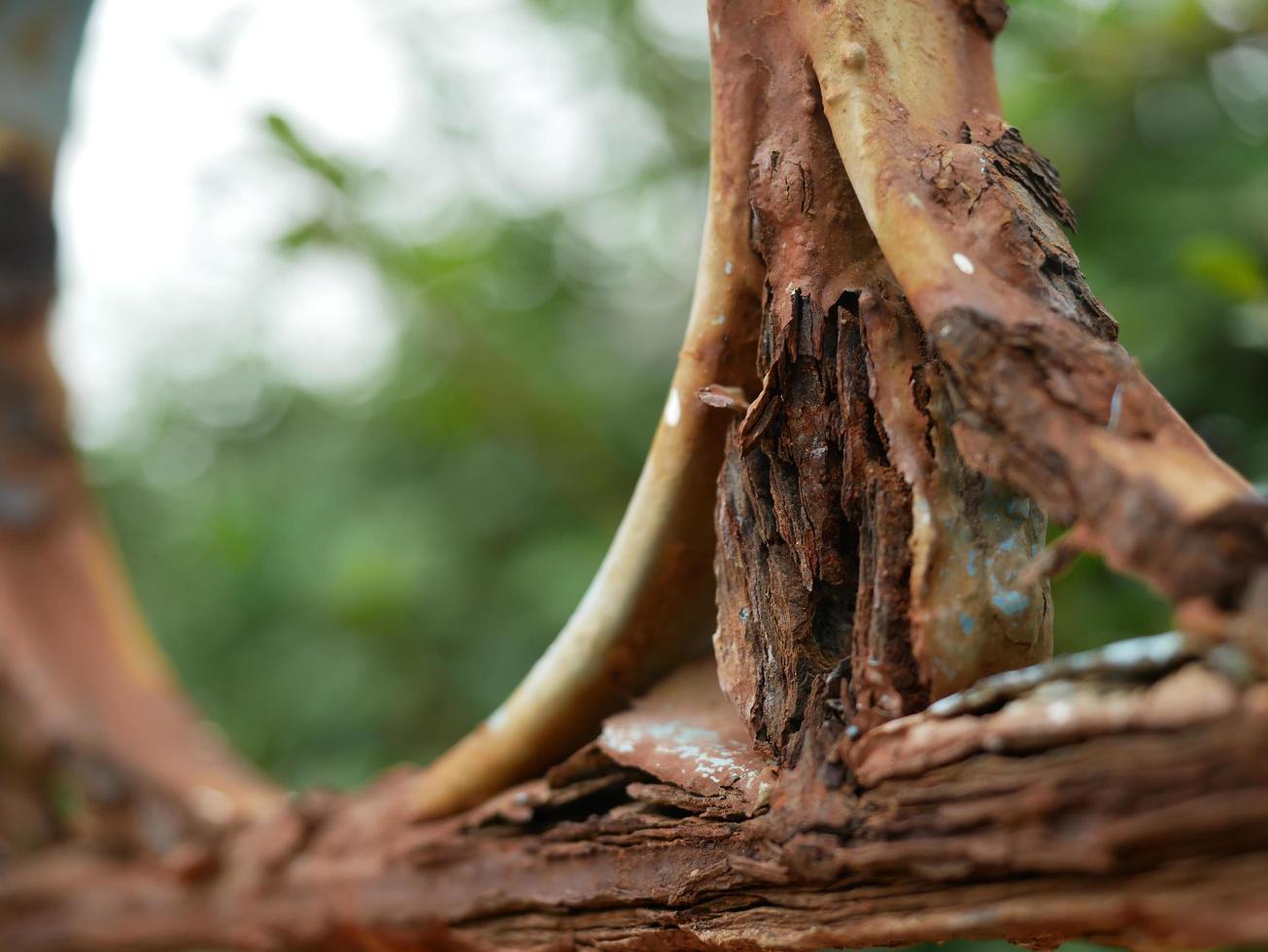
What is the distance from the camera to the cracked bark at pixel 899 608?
12.7 inches

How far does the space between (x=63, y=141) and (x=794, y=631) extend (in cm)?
116

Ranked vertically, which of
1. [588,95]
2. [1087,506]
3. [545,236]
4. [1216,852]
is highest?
[588,95]

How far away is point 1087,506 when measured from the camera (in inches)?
13.8

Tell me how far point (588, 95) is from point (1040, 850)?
1742mm

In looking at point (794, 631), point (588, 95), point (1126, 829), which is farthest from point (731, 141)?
point (588, 95)

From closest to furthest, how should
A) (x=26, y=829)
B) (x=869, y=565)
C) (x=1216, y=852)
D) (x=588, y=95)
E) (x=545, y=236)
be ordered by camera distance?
(x=1216, y=852) < (x=869, y=565) < (x=26, y=829) < (x=588, y=95) < (x=545, y=236)

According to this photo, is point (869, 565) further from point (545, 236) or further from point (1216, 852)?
point (545, 236)

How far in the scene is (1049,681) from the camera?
0.36 metres

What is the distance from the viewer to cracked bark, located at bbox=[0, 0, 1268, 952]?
0.32 meters

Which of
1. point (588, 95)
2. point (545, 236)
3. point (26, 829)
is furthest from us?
point (545, 236)

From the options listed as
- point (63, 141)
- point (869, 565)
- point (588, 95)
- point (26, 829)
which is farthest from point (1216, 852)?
point (588, 95)

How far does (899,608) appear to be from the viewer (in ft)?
1.39

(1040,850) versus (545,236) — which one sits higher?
(545,236)

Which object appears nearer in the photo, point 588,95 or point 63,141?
point 63,141
